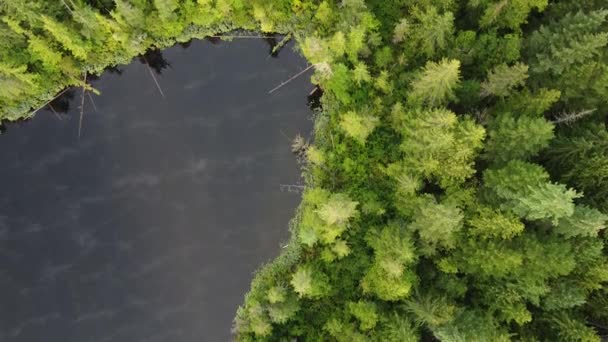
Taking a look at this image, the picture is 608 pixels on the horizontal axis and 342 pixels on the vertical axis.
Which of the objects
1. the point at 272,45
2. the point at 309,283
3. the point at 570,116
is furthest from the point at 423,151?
the point at 272,45

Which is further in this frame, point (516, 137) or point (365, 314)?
point (365, 314)

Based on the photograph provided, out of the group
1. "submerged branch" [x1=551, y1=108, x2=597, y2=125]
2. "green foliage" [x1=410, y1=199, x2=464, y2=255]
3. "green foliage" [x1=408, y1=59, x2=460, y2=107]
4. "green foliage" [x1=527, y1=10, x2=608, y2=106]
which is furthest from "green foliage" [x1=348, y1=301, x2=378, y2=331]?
"green foliage" [x1=527, y1=10, x2=608, y2=106]

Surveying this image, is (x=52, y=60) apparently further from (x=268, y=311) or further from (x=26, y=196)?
(x=268, y=311)

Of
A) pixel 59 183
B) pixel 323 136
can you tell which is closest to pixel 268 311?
pixel 323 136

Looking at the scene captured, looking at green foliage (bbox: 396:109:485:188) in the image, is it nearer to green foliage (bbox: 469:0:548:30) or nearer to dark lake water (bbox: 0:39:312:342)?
green foliage (bbox: 469:0:548:30)

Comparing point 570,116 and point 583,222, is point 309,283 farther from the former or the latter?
point 570,116

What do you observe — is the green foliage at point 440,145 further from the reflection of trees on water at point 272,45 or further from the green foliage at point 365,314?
the reflection of trees on water at point 272,45

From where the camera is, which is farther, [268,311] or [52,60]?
[52,60]
